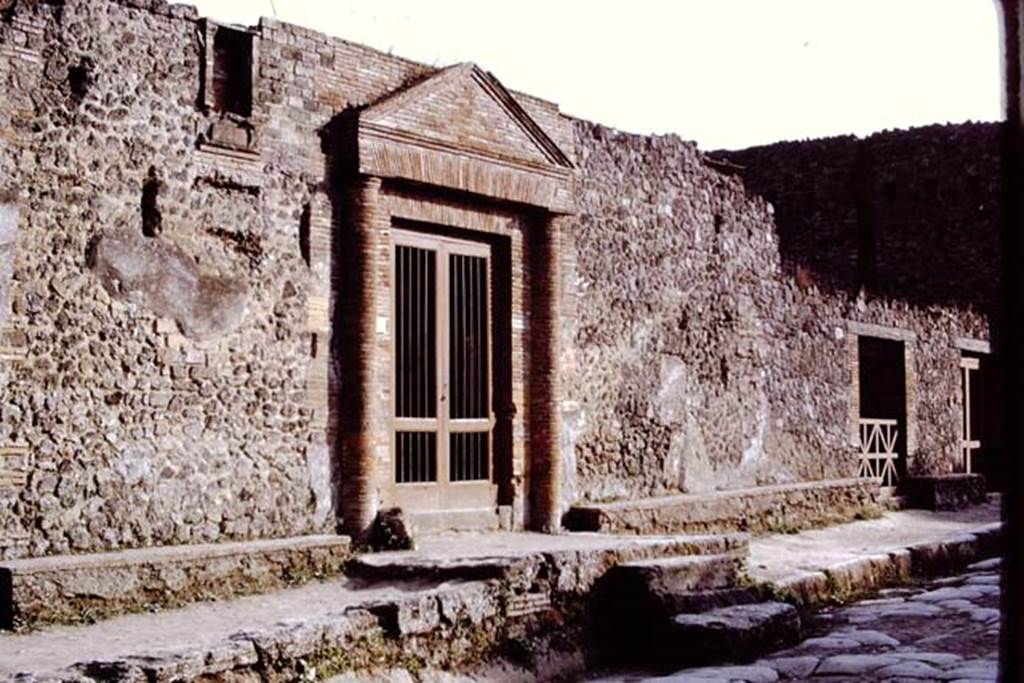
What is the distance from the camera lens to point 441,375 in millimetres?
9703

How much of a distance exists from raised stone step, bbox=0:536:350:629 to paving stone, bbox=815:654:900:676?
121 inches

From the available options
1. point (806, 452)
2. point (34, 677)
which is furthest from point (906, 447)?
point (34, 677)

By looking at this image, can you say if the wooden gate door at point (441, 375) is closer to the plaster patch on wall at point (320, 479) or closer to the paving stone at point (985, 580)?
the plaster patch on wall at point (320, 479)

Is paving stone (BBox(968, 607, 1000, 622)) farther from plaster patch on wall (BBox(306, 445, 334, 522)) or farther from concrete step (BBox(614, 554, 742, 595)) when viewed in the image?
plaster patch on wall (BBox(306, 445, 334, 522))

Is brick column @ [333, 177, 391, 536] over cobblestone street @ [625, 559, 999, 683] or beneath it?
over

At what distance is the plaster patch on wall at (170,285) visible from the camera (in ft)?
24.8

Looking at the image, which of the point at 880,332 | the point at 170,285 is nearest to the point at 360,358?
the point at 170,285

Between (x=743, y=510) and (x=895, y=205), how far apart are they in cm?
1225

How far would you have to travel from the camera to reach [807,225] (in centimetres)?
2295

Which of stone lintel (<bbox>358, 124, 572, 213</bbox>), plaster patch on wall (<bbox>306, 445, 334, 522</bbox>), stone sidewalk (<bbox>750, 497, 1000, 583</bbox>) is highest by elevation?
stone lintel (<bbox>358, 124, 572, 213</bbox>)

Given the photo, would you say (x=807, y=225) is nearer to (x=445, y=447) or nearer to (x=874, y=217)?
(x=874, y=217)

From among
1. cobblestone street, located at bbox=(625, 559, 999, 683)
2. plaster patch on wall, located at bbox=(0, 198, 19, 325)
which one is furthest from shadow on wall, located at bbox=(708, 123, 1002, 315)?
plaster patch on wall, located at bbox=(0, 198, 19, 325)

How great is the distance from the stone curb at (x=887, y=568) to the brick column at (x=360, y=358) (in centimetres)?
306

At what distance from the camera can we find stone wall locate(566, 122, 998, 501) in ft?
36.9
